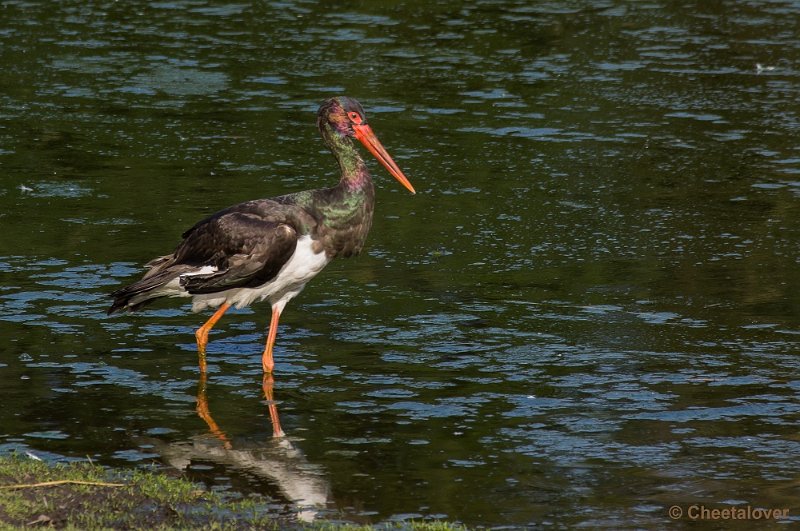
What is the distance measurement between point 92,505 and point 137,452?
1.04 meters

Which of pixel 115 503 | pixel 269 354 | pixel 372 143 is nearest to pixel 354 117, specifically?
pixel 372 143

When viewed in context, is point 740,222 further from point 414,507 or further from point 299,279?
point 414,507

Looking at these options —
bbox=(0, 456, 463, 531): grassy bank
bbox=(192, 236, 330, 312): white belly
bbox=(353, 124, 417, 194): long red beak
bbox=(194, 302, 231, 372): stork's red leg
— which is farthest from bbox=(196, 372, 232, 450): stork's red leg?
bbox=(353, 124, 417, 194): long red beak

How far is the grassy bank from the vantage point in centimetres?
660

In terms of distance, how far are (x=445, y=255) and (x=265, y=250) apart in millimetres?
2916

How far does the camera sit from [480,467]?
767 centimetres

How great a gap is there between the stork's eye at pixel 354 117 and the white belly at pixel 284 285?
39.5 inches

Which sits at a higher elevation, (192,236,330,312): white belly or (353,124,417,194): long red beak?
(353,124,417,194): long red beak

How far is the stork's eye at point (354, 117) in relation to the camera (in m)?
9.93

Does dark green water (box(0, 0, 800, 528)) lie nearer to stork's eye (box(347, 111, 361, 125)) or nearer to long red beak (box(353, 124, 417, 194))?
long red beak (box(353, 124, 417, 194))

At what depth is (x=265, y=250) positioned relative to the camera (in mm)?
9188

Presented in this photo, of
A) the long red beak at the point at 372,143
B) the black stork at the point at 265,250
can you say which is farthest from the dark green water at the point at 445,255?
the long red beak at the point at 372,143

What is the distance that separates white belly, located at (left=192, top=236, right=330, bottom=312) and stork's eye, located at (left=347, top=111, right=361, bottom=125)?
3.29ft

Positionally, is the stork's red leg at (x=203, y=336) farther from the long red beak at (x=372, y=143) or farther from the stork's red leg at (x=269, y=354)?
the long red beak at (x=372, y=143)
